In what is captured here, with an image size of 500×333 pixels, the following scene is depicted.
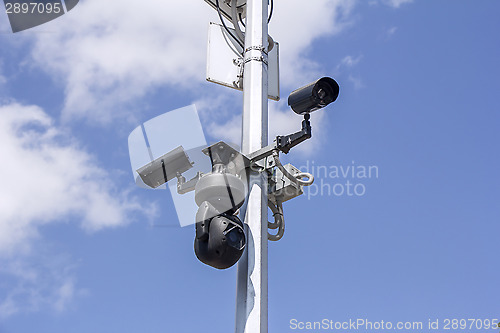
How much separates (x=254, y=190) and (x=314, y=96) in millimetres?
778

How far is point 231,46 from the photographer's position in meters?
Result: 6.14

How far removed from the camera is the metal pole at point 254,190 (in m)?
4.26

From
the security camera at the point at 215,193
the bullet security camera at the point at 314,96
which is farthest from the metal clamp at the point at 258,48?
the security camera at the point at 215,193

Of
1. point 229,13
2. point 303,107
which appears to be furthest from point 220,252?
point 229,13

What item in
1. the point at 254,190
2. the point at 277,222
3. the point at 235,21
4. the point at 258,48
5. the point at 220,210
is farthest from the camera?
A: the point at 235,21

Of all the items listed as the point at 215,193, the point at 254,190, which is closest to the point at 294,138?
the point at 254,190

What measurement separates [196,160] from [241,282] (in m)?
0.92

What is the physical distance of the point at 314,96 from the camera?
4422mm

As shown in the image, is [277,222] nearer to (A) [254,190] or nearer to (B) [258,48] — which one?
(A) [254,190]

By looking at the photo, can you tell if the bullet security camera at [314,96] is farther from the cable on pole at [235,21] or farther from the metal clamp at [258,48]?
the cable on pole at [235,21]

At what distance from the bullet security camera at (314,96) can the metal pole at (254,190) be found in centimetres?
57

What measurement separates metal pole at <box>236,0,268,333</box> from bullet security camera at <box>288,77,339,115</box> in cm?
57

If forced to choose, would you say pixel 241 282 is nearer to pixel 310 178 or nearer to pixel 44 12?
pixel 310 178

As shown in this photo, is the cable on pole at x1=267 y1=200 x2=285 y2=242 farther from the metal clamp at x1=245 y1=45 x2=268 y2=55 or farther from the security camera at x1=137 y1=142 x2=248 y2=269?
the metal clamp at x1=245 y1=45 x2=268 y2=55
